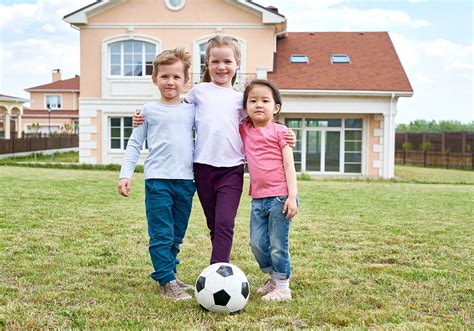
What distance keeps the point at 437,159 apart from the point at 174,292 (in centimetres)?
2817

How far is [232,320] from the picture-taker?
363 centimetres

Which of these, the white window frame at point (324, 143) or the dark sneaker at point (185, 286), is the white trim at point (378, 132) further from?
the dark sneaker at point (185, 286)

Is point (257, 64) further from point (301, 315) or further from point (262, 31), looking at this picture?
point (301, 315)

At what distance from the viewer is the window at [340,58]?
76.4ft

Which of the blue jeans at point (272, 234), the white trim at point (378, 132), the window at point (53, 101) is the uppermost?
the window at point (53, 101)

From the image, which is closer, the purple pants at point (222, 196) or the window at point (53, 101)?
the purple pants at point (222, 196)

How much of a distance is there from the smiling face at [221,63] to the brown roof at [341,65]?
55.1ft

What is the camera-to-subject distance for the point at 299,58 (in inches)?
931

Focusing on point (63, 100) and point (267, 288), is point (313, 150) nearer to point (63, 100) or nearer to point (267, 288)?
point (267, 288)

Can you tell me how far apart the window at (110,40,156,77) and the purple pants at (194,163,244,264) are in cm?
1842

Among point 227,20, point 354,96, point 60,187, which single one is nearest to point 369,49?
point 354,96

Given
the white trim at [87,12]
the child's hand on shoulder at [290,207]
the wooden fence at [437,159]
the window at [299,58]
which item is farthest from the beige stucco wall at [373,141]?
the child's hand on shoulder at [290,207]

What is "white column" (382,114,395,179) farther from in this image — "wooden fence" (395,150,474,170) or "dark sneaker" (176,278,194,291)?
"dark sneaker" (176,278,194,291)

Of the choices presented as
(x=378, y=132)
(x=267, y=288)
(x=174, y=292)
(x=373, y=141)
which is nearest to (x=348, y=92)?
(x=378, y=132)
